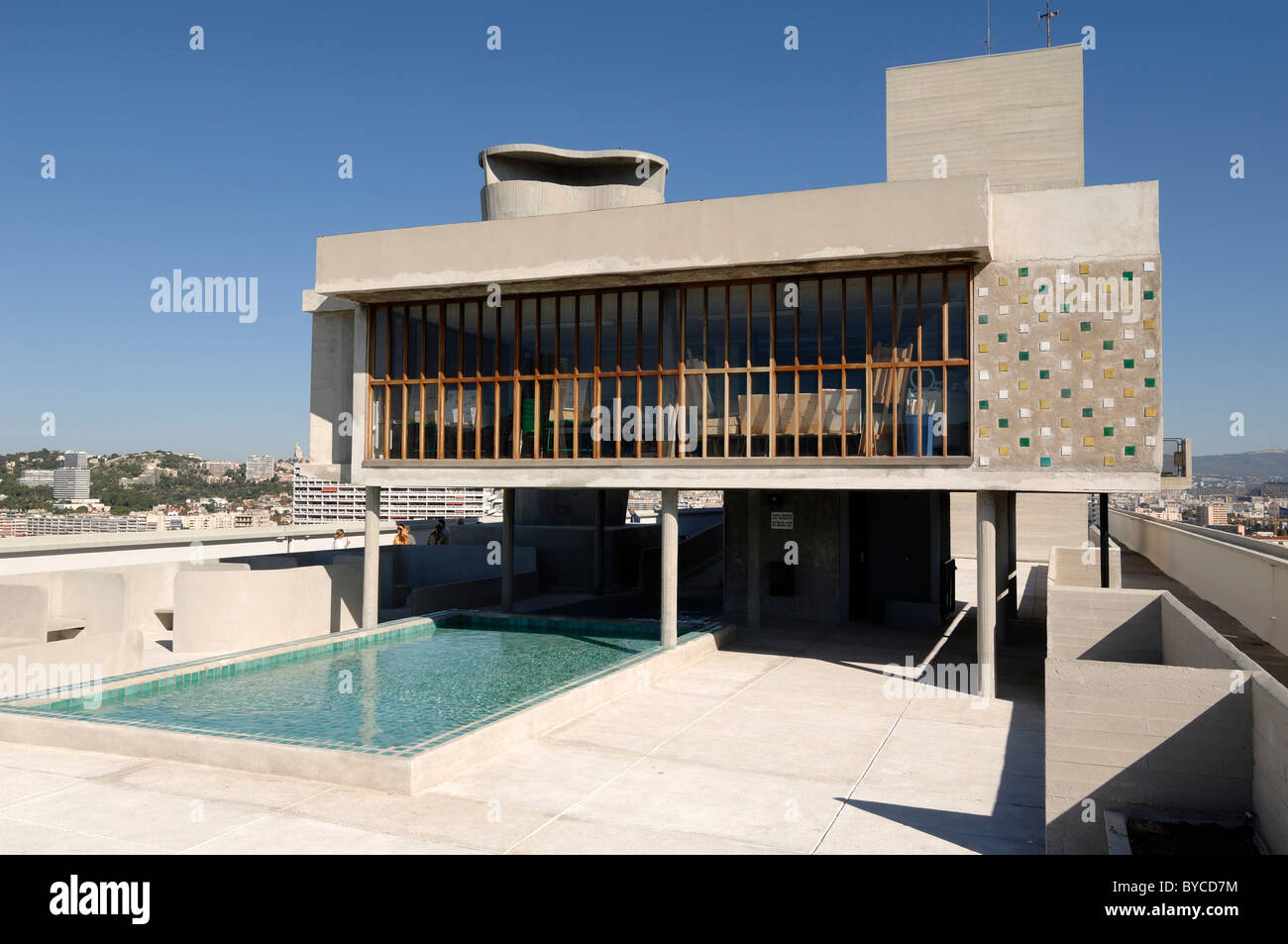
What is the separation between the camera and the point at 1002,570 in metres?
20.8

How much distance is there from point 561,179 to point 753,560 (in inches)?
549

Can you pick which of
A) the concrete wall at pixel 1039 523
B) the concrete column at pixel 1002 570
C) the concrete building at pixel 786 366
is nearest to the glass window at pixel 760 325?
the concrete building at pixel 786 366

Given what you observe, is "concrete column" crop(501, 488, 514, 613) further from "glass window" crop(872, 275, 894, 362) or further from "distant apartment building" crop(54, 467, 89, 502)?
"distant apartment building" crop(54, 467, 89, 502)

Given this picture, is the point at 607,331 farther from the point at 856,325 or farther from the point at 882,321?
the point at 882,321

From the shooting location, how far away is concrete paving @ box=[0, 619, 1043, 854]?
25.3 feet

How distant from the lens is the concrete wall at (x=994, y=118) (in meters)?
38.9

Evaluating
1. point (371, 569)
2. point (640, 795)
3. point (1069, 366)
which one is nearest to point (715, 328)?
point (1069, 366)

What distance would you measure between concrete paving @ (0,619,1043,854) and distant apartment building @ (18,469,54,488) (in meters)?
73.8

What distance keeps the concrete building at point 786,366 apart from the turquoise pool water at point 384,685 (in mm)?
1913

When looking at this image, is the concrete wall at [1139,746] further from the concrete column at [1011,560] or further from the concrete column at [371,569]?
the concrete column at [1011,560]

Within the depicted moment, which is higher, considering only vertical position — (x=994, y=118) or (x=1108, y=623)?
(x=994, y=118)

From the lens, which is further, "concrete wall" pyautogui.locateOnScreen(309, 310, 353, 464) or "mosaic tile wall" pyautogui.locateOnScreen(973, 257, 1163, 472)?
"concrete wall" pyautogui.locateOnScreen(309, 310, 353, 464)

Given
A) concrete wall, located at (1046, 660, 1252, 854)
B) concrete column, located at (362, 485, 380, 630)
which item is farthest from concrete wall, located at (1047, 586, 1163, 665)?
concrete column, located at (362, 485, 380, 630)
